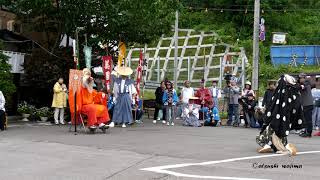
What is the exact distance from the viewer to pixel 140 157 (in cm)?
1096

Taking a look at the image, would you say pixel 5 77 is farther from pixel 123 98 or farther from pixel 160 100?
pixel 160 100

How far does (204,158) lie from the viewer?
10906 millimetres

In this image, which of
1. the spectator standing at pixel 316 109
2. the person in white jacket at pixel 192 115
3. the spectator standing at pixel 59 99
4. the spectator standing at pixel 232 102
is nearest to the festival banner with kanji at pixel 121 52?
the spectator standing at pixel 59 99

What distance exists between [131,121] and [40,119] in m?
4.05

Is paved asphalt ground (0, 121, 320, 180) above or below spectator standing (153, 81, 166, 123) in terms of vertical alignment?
below

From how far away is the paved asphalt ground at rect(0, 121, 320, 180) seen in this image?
895 centimetres

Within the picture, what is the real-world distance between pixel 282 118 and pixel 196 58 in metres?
29.3

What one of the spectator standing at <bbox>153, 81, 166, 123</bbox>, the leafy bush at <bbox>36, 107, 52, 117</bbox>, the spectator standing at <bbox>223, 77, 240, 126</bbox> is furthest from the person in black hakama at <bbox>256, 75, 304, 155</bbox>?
the leafy bush at <bbox>36, 107, 52, 117</bbox>

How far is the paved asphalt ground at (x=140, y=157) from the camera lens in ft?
29.3

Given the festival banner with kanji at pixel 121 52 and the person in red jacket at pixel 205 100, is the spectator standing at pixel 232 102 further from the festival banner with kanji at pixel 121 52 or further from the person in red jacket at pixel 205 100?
the festival banner with kanji at pixel 121 52

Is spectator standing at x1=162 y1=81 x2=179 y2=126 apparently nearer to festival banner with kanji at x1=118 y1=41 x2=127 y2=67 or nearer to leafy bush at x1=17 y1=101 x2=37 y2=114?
festival banner with kanji at x1=118 y1=41 x2=127 y2=67

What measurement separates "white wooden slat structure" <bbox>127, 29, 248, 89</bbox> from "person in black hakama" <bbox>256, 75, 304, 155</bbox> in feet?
77.1

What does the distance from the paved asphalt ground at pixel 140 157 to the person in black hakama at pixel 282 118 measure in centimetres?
41

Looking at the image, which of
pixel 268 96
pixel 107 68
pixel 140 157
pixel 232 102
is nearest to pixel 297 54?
pixel 232 102
